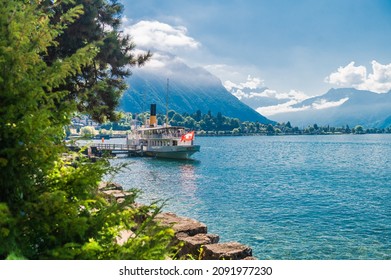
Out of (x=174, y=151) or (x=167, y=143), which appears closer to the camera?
(x=174, y=151)

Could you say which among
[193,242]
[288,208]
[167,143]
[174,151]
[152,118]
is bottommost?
[288,208]

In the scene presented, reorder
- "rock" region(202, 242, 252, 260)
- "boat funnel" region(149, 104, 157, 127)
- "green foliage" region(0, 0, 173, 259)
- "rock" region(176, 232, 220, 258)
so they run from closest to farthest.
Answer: "green foliage" region(0, 0, 173, 259) < "rock" region(202, 242, 252, 260) < "rock" region(176, 232, 220, 258) < "boat funnel" region(149, 104, 157, 127)

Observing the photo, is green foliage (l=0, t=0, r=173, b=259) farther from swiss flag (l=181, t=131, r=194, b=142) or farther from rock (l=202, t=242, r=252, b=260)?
swiss flag (l=181, t=131, r=194, b=142)

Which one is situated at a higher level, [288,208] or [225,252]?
[225,252]

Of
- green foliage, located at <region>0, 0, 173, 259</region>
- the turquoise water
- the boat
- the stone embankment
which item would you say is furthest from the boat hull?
green foliage, located at <region>0, 0, 173, 259</region>

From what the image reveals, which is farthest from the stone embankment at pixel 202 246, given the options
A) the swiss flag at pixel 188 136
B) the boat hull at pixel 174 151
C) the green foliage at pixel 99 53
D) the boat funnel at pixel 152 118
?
the boat funnel at pixel 152 118

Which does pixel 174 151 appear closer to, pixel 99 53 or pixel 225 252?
pixel 99 53

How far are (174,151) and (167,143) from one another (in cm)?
477

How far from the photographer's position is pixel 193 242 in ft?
32.2

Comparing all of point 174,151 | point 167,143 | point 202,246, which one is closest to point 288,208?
point 202,246

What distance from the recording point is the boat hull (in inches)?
2849

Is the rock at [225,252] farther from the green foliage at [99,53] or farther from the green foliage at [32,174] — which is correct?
the green foliage at [99,53]

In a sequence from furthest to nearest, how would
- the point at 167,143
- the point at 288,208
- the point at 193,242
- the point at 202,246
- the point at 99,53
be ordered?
the point at 167,143 → the point at 288,208 → the point at 99,53 → the point at 193,242 → the point at 202,246
